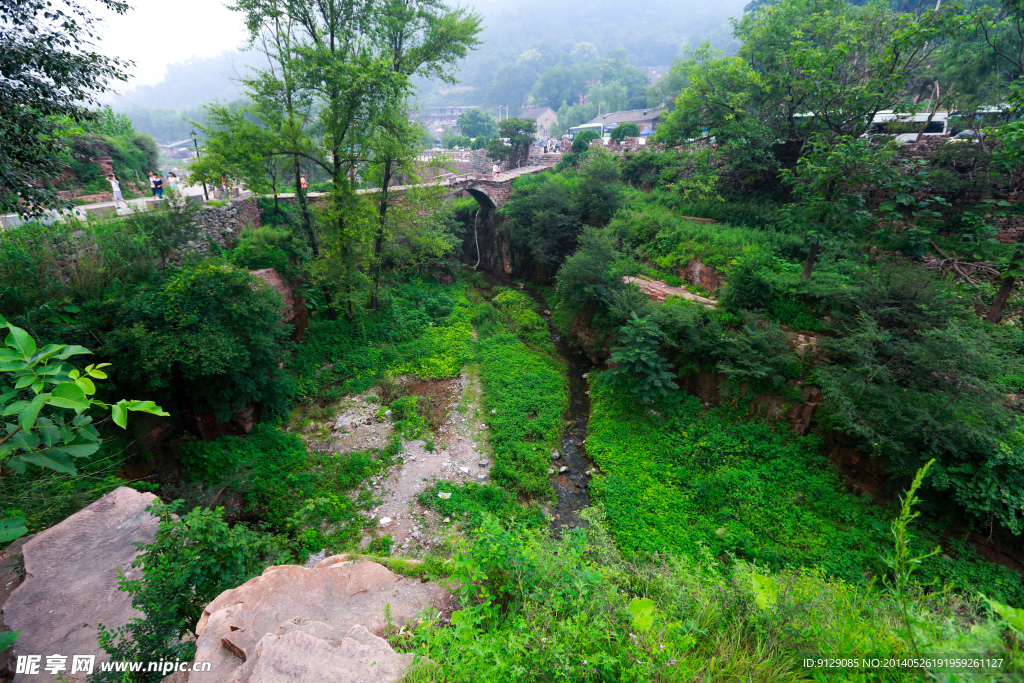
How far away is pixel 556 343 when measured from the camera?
16203 millimetres

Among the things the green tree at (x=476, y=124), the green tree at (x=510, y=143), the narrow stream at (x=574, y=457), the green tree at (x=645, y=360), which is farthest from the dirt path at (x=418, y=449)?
the green tree at (x=476, y=124)

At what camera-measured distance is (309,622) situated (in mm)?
3418

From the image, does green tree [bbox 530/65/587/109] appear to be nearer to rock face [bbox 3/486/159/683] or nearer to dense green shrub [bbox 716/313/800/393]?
dense green shrub [bbox 716/313/800/393]

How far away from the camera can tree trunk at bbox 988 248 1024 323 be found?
8.14 metres

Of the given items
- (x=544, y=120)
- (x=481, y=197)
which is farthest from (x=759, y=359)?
(x=544, y=120)

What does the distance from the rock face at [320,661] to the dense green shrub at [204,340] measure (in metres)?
6.34

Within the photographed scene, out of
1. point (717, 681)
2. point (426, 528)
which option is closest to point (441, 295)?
point (426, 528)

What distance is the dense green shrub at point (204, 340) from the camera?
721 cm

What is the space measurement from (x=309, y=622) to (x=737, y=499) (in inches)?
321

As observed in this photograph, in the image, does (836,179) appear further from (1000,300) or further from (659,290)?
(659,290)

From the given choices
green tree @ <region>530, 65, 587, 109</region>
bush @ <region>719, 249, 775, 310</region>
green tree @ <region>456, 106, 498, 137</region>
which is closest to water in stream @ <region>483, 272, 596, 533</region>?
bush @ <region>719, 249, 775, 310</region>

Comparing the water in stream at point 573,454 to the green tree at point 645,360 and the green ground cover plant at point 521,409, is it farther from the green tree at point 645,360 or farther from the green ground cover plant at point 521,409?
the green tree at point 645,360

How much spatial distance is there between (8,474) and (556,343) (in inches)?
568

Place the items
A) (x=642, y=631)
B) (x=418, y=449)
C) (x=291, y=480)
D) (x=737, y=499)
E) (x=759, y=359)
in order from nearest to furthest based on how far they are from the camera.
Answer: (x=642, y=631), (x=737, y=499), (x=291, y=480), (x=759, y=359), (x=418, y=449)
